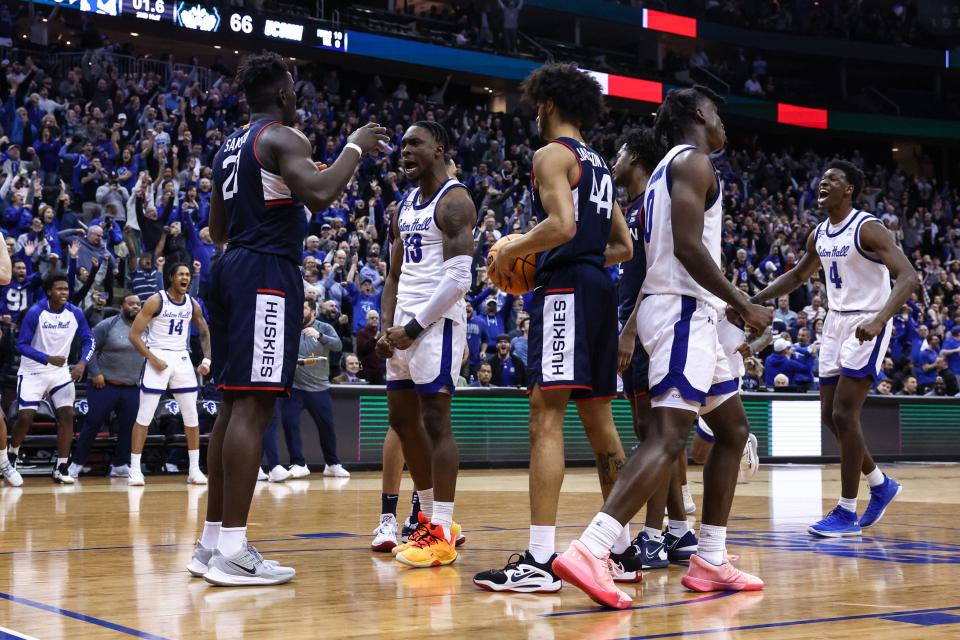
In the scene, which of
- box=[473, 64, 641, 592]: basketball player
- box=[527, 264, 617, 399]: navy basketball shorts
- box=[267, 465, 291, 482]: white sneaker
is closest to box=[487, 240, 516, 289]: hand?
box=[473, 64, 641, 592]: basketball player

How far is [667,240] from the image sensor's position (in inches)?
204

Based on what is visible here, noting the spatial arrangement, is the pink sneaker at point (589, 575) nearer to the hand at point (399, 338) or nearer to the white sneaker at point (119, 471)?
the hand at point (399, 338)

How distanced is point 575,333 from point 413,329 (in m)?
1.25

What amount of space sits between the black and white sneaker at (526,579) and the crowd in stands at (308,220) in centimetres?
738

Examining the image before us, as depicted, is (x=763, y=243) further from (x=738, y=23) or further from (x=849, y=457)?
(x=849, y=457)

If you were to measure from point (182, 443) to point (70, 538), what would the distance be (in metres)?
6.75

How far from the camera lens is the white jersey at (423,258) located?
253 inches

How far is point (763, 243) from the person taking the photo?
26.2 meters

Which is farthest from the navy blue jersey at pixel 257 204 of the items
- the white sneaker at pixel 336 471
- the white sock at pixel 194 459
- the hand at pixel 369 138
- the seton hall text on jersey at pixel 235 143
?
the white sneaker at pixel 336 471

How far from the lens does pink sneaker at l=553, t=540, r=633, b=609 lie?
456 centimetres

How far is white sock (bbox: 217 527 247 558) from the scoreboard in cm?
1937

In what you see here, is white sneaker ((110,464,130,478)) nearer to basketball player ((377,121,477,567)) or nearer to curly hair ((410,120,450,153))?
basketball player ((377,121,477,567))

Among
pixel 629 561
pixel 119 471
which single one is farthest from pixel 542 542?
pixel 119 471

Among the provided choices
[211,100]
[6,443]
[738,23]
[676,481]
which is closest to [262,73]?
[676,481]
